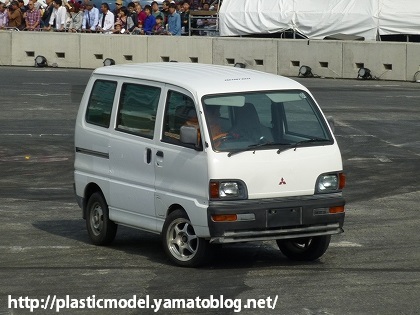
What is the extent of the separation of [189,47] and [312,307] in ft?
83.9

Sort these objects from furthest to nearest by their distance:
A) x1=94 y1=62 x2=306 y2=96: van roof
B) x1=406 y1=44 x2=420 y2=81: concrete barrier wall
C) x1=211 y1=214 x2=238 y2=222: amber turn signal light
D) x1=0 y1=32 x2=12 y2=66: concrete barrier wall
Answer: x1=0 y1=32 x2=12 y2=66: concrete barrier wall < x1=406 y1=44 x2=420 y2=81: concrete barrier wall < x1=94 y1=62 x2=306 y2=96: van roof < x1=211 y1=214 x2=238 y2=222: amber turn signal light

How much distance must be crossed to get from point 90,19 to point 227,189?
2639cm

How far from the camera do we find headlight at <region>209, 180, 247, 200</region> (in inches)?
408

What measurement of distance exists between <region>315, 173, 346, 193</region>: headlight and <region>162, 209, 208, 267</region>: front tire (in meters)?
1.21

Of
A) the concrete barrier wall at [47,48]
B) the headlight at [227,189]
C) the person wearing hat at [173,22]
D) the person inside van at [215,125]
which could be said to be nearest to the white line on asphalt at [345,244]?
the headlight at [227,189]

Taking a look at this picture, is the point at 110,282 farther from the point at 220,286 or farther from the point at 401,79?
the point at 401,79

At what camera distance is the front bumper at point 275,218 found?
408 inches

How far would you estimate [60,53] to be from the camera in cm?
3597

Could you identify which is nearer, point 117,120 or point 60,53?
point 117,120

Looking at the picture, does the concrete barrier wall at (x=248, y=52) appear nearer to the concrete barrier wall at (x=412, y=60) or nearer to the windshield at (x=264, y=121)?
the concrete barrier wall at (x=412, y=60)

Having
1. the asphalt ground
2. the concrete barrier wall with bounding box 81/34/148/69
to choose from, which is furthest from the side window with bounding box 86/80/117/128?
the concrete barrier wall with bounding box 81/34/148/69

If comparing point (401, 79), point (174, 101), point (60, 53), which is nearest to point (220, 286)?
point (174, 101)

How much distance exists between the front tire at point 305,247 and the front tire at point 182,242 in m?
1.06

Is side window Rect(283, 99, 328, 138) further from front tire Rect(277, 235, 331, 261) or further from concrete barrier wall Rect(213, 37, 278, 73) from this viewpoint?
concrete barrier wall Rect(213, 37, 278, 73)
